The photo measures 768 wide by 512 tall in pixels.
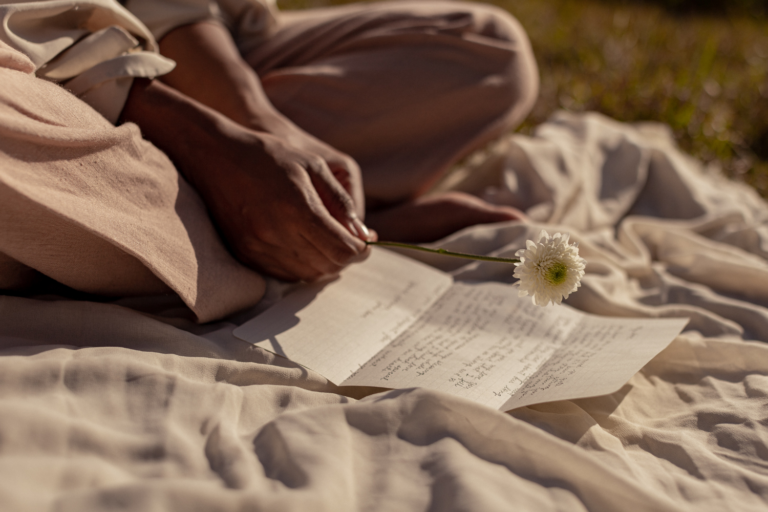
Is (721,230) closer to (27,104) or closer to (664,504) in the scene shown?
(664,504)

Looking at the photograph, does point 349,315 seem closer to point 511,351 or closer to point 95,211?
point 511,351

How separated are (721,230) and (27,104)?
1617mm

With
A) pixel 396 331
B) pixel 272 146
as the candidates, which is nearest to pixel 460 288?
pixel 396 331

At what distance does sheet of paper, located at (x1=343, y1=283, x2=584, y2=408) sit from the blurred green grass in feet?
4.59

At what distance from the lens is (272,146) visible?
1.02 metres

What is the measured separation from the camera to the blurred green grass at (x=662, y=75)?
2393 millimetres

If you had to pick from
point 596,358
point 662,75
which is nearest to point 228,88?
point 596,358

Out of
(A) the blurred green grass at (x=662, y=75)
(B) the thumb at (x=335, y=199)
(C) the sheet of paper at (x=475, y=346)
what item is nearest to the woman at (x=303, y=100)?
(B) the thumb at (x=335, y=199)

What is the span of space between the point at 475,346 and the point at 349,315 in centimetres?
23

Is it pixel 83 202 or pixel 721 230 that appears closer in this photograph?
pixel 83 202

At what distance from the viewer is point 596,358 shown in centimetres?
93

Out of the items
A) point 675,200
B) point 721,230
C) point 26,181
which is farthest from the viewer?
point 675,200

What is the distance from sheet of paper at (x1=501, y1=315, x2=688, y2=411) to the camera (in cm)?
82

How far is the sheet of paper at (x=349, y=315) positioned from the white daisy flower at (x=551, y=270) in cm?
31
